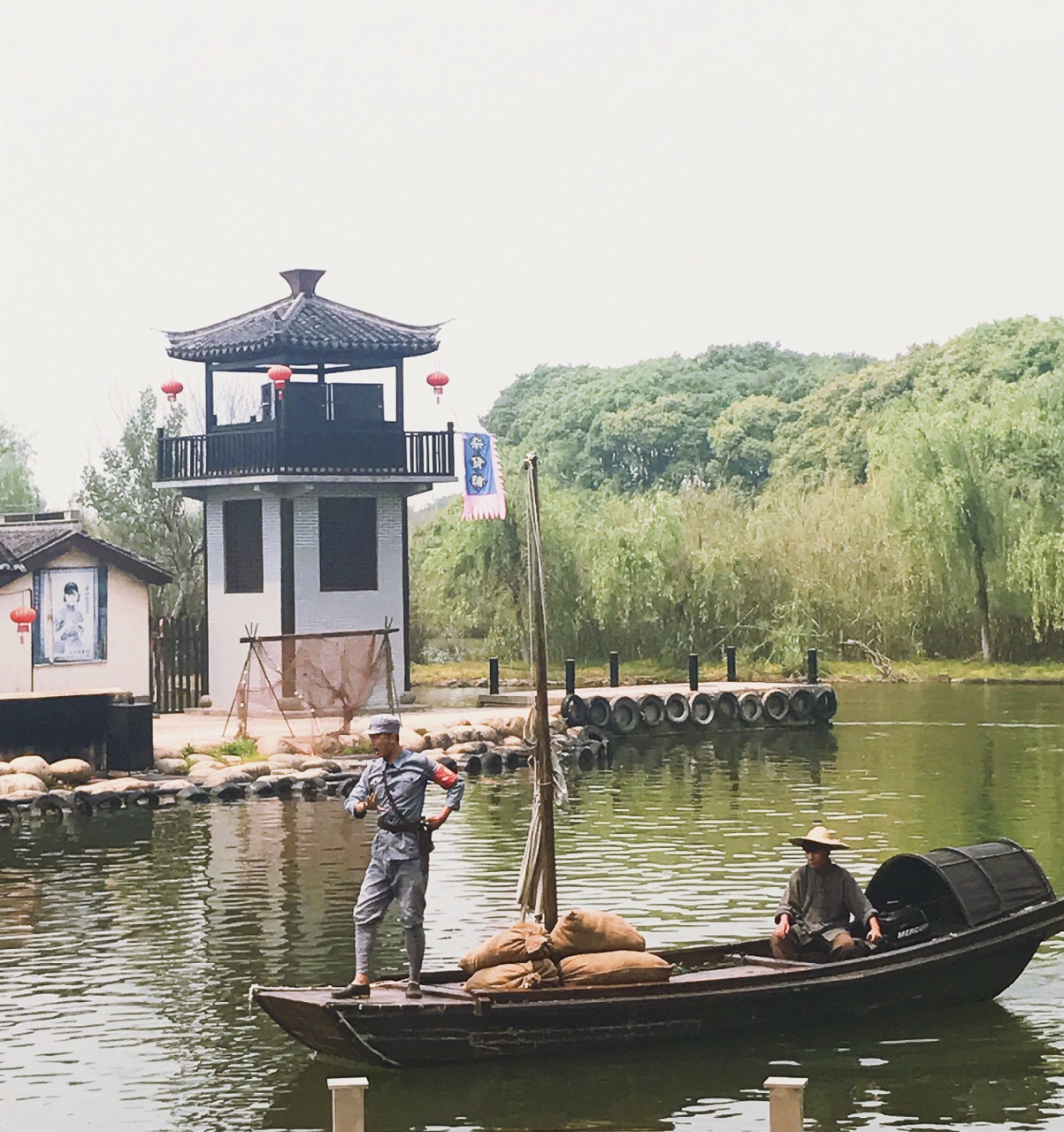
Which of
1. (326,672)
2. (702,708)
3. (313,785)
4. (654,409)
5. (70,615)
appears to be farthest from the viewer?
(654,409)

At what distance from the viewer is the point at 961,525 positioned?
5675 cm

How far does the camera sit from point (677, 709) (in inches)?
1719

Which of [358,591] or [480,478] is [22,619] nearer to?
[358,591]

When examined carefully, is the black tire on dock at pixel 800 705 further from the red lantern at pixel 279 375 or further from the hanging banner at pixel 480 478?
the red lantern at pixel 279 375

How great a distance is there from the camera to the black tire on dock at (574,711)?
137ft

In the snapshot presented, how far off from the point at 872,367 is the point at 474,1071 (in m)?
71.9

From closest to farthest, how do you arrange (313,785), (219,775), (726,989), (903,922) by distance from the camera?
(726,989) → (903,922) → (219,775) → (313,785)

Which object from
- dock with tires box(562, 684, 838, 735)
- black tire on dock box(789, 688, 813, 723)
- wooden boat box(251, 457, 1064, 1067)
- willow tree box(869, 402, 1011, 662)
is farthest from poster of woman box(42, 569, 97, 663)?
willow tree box(869, 402, 1011, 662)

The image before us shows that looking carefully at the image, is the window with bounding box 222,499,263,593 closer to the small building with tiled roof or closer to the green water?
the small building with tiled roof

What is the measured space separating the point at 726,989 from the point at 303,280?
105 ft

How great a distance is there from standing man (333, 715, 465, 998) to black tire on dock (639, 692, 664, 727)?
93.3 ft

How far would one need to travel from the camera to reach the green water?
14180 millimetres

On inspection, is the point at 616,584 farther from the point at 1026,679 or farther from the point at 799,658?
the point at 1026,679

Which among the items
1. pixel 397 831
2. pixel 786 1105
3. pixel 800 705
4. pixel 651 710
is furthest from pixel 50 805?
pixel 786 1105
